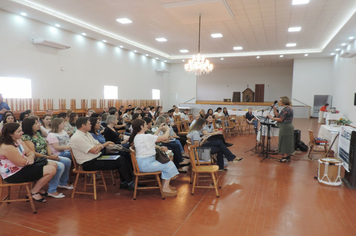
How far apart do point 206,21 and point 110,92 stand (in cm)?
617

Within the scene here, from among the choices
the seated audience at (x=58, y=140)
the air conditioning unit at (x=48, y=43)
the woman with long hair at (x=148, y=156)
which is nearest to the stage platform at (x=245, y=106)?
the air conditioning unit at (x=48, y=43)

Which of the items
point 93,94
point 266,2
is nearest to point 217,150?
point 266,2

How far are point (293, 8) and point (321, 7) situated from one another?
2.69 feet

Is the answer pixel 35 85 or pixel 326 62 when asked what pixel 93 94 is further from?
pixel 326 62

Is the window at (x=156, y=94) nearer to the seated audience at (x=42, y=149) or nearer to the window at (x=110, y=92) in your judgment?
the window at (x=110, y=92)

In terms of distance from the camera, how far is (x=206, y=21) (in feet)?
26.6

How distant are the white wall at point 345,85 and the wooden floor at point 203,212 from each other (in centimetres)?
790

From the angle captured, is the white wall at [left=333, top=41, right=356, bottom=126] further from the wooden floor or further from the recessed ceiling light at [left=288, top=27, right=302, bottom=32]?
the wooden floor

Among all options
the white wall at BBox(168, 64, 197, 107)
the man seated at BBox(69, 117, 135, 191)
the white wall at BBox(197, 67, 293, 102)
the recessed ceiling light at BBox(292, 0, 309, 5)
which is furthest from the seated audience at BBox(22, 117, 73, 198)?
the white wall at BBox(197, 67, 293, 102)

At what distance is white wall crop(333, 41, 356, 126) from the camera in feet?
33.4

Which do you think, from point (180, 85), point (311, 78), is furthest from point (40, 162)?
point (311, 78)

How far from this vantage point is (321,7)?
710cm

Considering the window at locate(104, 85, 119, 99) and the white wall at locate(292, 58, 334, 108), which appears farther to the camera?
the white wall at locate(292, 58, 334, 108)

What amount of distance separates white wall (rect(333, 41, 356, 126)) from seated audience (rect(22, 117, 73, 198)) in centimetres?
1079
